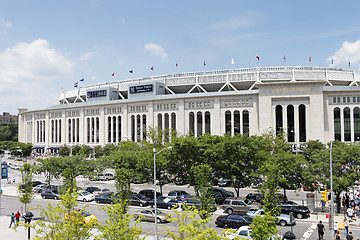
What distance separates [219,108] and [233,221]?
50409 mm

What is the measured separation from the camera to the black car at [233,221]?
27.9 meters

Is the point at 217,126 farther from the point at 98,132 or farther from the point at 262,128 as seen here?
the point at 98,132

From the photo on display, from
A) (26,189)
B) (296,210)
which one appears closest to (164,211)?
(296,210)

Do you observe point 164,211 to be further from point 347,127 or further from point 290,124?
point 347,127

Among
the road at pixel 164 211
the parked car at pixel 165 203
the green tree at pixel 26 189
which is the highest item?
the green tree at pixel 26 189

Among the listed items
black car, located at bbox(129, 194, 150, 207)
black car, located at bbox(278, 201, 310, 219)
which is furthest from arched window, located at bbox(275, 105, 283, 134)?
black car, located at bbox(129, 194, 150, 207)

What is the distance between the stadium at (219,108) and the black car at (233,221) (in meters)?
40.1

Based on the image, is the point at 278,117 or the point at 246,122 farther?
the point at 246,122

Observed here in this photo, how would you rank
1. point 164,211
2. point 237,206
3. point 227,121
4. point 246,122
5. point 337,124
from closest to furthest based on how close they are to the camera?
point 237,206 → point 164,211 → point 337,124 → point 246,122 → point 227,121

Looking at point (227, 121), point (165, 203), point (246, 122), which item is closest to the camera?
point (165, 203)

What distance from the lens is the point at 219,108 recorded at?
7688cm

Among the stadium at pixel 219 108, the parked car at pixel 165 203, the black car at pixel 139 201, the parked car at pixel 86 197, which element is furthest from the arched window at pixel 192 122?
the parked car at pixel 165 203

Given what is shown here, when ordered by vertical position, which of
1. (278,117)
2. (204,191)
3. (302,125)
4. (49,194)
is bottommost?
(49,194)

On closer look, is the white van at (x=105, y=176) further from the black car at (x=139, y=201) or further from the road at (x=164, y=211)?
the black car at (x=139, y=201)
